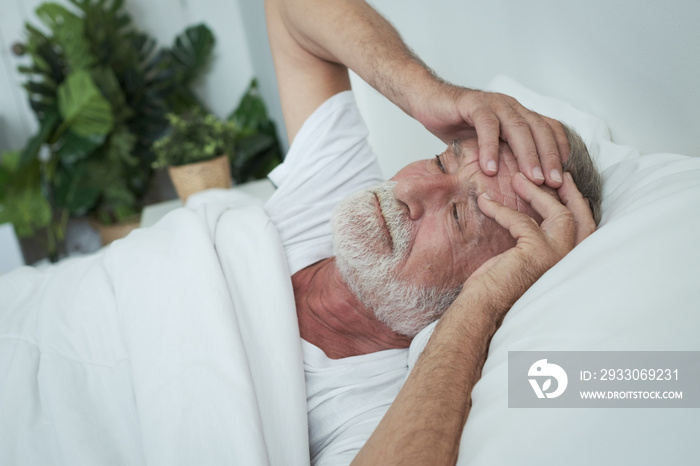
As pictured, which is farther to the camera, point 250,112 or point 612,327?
point 250,112

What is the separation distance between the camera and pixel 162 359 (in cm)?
88

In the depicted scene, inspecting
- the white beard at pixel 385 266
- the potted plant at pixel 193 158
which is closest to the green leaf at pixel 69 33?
the potted plant at pixel 193 158

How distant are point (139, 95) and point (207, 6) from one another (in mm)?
863

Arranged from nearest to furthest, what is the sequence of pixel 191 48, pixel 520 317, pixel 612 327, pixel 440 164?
pixel 612 327 → pixel 520 317 → pixel 440 164 → pixel 191 48

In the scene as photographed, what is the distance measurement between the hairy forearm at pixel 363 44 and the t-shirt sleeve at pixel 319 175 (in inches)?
6.4

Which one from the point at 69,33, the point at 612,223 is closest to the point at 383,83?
the point at 612,223

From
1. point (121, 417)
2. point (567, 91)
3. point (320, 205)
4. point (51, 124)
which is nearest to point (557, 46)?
point (567, 91)

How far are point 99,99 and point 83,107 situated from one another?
0.10m

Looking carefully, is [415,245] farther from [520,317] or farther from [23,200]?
[23,200]

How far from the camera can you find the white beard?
3.23 ft

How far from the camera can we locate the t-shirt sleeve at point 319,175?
4.15 ft

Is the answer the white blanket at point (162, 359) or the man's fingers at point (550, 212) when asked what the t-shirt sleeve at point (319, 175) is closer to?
the white blanket at point (162, 359)

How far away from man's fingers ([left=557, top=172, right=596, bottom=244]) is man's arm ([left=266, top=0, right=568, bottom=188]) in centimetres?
2

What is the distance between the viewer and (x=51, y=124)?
3111 millimetres
